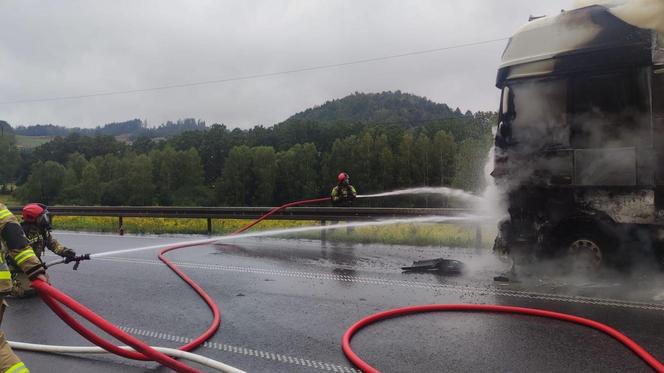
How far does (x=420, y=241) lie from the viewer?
1109 centimetres

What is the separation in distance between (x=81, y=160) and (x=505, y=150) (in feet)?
277

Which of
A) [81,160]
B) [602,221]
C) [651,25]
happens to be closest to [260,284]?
[602,221]

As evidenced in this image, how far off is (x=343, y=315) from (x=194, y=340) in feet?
5.61

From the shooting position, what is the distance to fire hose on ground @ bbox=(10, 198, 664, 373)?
11.9 feet

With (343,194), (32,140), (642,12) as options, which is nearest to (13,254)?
(343,194)

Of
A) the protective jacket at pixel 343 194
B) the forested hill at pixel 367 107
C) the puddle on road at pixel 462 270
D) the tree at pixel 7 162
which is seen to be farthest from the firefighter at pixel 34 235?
the forested hill at pixel 367 107

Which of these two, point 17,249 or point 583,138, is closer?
point 17,249

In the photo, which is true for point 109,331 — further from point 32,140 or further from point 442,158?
point 32,140

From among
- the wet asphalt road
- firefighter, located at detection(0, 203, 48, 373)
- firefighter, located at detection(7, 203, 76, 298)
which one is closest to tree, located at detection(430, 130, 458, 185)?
the wet asphalt road

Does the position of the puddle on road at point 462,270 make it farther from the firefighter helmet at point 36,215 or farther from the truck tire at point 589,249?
the firefighter helmet at point 36,215

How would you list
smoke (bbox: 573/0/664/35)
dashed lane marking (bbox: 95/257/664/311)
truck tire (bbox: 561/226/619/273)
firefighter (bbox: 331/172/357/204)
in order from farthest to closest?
firefighter (bbox: 331/172/357/204)
truck tire (bbox: 561/226/619/273)
smoke (bbox: 573/0/664/35)
dashed lane marking (bbox: 95/257/664/311)

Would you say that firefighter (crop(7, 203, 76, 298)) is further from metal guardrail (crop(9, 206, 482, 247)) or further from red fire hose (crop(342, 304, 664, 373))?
metal guardrail (crop(9, 206, 482, 247))

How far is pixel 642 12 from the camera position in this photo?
20.3ft

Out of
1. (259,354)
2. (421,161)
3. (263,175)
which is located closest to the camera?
(259,354)
